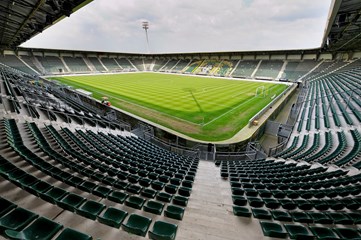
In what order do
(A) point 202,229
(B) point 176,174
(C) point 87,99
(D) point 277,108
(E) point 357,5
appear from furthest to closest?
(C) point 87,99 → (D) point 277,108 → (E) point 357,5 → (B) point 176,174 → (A) point 202,229

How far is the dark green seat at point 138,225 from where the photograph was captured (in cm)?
361

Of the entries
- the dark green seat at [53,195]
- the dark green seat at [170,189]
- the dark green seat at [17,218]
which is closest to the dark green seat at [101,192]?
the dark green seat at [53,195]

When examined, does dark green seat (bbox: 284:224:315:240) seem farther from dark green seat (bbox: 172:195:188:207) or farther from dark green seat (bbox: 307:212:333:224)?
dark green seat (bbox: 172:195:188:207)

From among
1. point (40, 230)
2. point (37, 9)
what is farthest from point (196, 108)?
point (40, 230)

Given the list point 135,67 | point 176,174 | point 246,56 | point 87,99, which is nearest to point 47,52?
point 135,67

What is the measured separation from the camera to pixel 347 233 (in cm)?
403

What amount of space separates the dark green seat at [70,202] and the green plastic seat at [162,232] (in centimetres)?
172

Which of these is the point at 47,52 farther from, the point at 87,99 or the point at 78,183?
the point at 78,183

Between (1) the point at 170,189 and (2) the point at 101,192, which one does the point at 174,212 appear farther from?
(2) the point at 101,192

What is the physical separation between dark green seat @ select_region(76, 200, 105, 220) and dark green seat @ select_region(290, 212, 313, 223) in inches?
182

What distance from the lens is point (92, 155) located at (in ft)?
26.5

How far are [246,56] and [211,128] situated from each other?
163ft

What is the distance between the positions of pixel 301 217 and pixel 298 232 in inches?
23.8

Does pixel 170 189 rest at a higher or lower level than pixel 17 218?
lower
